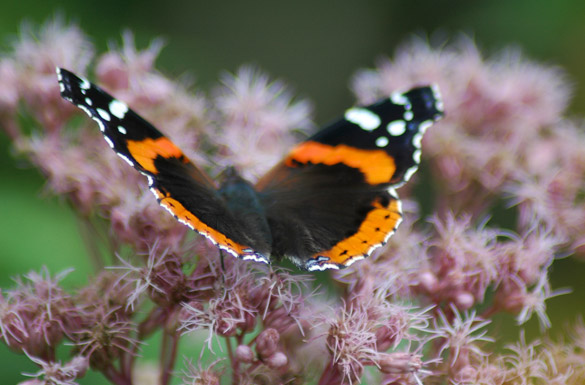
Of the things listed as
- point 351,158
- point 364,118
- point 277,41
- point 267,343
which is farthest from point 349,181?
point 277,41

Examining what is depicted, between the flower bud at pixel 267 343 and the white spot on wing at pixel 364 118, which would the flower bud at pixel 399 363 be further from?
the white spot on wing at pixel 364 118

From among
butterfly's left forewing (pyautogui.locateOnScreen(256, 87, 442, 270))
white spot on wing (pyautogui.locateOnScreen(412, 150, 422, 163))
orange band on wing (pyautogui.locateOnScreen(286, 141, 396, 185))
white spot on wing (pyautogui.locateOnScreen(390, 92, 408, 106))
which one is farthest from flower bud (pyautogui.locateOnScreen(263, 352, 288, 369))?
white spot on wing (pyautogui.locateOnScreen(390, 92, 408, 106))

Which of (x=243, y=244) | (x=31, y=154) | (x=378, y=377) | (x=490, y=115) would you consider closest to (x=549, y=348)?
(x=378, y=377)

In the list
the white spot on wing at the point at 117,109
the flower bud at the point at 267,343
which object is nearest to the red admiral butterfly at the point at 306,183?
the white spot on wing at the point at 117,109

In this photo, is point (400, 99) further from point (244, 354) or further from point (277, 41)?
point (277, 41)

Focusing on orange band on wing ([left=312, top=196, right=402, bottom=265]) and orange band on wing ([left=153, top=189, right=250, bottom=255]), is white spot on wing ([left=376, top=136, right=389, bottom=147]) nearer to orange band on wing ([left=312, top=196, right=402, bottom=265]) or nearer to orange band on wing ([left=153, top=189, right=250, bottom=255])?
orange band on wing ([left=312, top=196, right=402, bottom=265])

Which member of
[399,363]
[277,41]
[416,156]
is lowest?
[399,363]

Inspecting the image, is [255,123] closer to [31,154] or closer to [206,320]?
[31,154]
